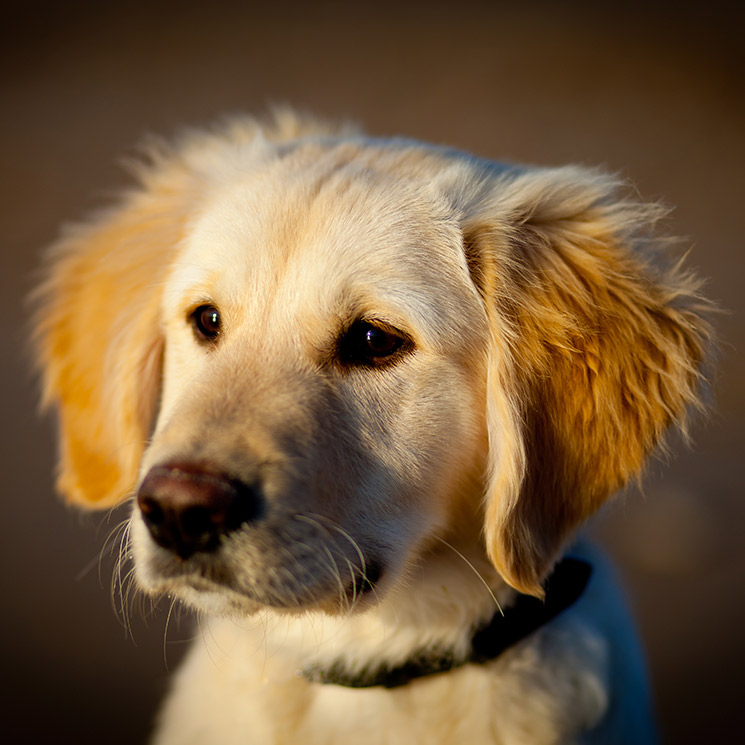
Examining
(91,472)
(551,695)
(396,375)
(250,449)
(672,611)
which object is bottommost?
(672,611)

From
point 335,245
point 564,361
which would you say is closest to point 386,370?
point 335,245

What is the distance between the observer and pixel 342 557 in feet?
5.36

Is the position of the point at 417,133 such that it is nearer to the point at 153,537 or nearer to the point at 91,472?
the point at 91,472

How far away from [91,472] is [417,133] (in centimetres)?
615

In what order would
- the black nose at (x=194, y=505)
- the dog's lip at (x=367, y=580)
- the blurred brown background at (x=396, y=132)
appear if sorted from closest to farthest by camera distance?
the black nose at (x=194, y=505) < the dog's lip at (x=367, y=580) < the blurred brown background at (x=396, y=132)

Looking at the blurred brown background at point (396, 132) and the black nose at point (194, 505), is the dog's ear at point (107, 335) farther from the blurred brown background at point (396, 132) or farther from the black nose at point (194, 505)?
the blurred brown background at point (396, 132)

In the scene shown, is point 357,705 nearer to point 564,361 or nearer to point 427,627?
point 427,627

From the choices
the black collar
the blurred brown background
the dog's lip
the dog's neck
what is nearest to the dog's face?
the dog's lip

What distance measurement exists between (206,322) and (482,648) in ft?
3.48

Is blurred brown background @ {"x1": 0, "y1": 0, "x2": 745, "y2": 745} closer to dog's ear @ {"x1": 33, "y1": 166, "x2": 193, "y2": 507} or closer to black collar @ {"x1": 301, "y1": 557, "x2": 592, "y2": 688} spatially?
dog's ear @ {"x1": 33, "y1": 166, "x2": 193, "y2": 507}

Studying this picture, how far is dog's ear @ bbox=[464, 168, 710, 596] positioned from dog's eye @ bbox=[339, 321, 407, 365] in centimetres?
24

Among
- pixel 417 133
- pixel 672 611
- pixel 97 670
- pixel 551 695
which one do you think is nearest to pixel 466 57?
pixel 417 133

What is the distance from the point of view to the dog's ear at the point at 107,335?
213cm

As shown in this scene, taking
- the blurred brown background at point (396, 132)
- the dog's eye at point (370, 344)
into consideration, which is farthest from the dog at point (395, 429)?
the blurred brown background at point (396, 132)
